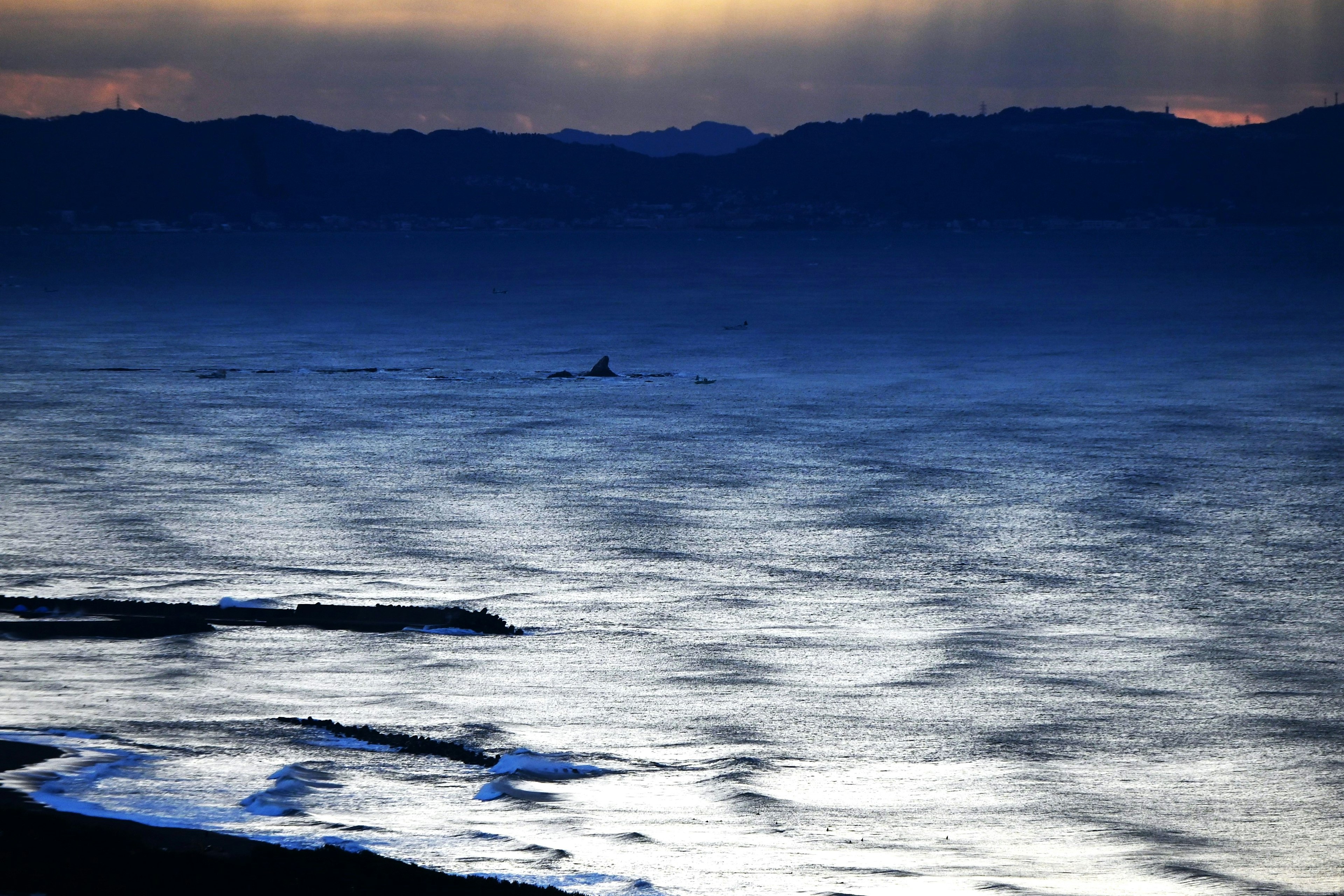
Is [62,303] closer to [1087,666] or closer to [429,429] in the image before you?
[429,429]

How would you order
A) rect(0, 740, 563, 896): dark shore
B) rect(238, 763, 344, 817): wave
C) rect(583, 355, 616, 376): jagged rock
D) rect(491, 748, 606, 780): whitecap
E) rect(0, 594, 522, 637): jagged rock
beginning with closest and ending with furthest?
rect(0, 740, 563, 896): dark shore → rect(238, 763, 344, 817): wave → rect(491, 748, 606, 780): whitecap → rect(0, 594, 522, 637): jagged rock → rect(583, 355, 616, 376): jagged rock

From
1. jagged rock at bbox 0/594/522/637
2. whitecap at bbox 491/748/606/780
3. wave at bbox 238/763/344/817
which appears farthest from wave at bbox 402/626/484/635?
wave at bbox 238/763/344/817

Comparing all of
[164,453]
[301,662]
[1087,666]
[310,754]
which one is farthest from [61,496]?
[1087,666]

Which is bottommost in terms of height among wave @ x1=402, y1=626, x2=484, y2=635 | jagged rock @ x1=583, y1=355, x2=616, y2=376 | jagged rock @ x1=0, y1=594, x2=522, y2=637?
wave @ x1=402, y1=626, x2=484, y2=635

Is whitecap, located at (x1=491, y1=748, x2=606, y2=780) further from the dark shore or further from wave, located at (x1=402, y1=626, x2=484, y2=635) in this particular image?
wave, located at (x1=402, y1=626, x2=484, y2=635)

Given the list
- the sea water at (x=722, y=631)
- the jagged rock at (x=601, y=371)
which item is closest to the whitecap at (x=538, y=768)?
the sea water at (x=722, y=631)

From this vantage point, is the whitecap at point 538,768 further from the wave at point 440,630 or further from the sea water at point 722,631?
the wave at point 440,630

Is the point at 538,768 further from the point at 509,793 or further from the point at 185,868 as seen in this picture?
the point at 185,868
